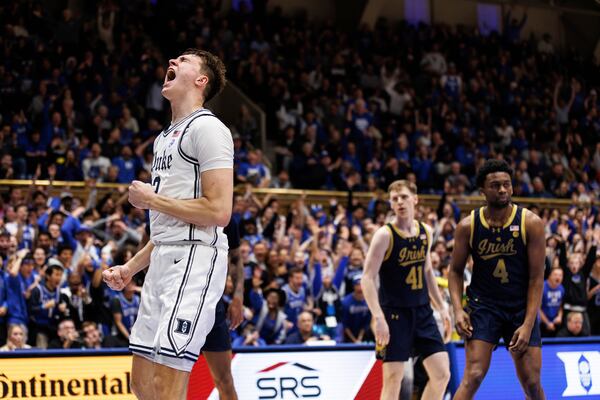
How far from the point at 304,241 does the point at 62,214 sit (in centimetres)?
382

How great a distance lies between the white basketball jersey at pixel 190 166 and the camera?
4516 mm

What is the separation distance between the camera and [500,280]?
686 centimetres

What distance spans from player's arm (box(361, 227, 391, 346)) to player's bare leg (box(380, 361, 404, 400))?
25 centimetres

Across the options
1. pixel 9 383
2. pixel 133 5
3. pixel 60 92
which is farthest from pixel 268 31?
pixel 9 383

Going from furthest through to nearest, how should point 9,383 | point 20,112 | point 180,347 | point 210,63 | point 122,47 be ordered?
1. point 122,47
2. point 20,112
3. point 9,383
4. point 210,63
5. point 180,347

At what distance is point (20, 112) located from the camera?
52.7 ft

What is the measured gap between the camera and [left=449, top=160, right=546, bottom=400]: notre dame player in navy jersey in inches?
263

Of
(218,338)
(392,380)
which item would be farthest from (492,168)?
(218,338)

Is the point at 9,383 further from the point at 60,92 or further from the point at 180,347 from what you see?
the point at 60,92

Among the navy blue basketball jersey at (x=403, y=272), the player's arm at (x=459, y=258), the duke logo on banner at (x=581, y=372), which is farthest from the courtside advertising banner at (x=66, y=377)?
the duke logo on banner at (x=581, y=372)

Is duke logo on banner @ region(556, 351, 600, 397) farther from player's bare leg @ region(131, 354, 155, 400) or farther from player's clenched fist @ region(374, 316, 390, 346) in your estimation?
player's bare leg @ region(131, 354, 155, 400)

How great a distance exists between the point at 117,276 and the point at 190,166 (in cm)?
78

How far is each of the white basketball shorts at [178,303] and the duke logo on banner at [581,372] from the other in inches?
236

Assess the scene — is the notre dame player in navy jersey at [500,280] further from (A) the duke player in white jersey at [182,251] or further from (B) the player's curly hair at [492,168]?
(A) the duke player in white jersey at [182,251]
